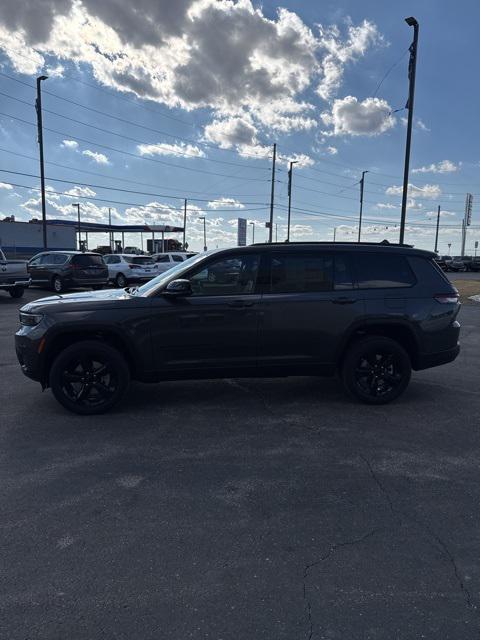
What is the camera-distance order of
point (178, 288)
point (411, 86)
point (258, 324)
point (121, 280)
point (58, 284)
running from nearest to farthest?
point (178, 288) < point (258, 324) < point (411, 86) < point (58, 284) < point (121, 280)

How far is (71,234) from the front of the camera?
6069 cm

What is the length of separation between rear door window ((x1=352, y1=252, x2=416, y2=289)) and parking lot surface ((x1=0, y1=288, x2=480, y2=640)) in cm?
146

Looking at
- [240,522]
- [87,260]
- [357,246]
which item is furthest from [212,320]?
[87,260]

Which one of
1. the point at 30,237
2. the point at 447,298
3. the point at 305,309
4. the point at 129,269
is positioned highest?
the point at 30,237

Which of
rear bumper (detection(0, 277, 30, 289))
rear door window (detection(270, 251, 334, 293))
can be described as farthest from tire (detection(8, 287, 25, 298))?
rear door window (detection(270, 251, 334, 293))

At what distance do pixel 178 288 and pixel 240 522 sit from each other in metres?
2.55

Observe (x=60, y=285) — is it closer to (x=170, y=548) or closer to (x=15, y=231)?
(x=170, y=548)

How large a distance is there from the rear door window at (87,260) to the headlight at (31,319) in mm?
14347

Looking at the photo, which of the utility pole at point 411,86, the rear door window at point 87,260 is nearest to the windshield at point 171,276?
the utility pole at point 411,86

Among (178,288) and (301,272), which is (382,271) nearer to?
(301,272)

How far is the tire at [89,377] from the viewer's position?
16.3 feet

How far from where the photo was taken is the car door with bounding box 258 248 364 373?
5.24 meters

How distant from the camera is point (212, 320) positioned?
5117mm

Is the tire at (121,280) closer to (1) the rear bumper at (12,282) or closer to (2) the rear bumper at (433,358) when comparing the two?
(1) the rear bumper at (12,282)
